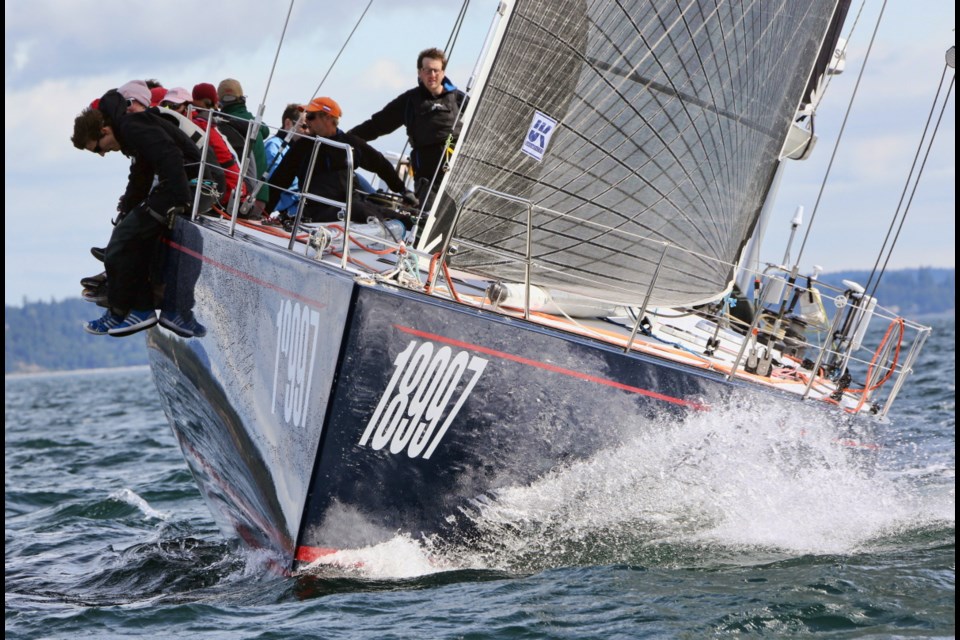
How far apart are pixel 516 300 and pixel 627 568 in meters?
1.22

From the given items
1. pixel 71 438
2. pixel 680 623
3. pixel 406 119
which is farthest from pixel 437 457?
pixel 71 438

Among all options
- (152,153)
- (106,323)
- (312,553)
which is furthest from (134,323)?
(312,553)

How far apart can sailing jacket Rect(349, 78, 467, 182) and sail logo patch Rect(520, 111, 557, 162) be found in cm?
82

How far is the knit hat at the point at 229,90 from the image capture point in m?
6.17

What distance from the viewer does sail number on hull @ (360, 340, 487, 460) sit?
420 cm

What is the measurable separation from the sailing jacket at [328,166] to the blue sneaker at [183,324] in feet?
2.62

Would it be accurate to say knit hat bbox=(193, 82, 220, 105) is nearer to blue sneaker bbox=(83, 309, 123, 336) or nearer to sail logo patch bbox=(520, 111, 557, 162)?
blue sneaker bbox=(83, 309, 123, 336)

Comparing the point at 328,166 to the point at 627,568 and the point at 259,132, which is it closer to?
the point at 259,132

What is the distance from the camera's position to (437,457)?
4.33 meters

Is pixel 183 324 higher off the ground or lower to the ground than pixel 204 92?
lower

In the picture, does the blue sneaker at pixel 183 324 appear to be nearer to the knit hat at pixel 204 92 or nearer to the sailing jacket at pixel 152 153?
the sailing jacket at pixel 152 153

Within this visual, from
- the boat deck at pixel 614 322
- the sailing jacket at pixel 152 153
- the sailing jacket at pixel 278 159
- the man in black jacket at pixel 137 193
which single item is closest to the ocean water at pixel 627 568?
the boat deck at pixel 614 322

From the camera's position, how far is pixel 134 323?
5477 millimetres

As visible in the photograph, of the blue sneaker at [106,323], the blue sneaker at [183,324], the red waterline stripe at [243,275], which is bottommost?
the blue sneaker at [106,323]
